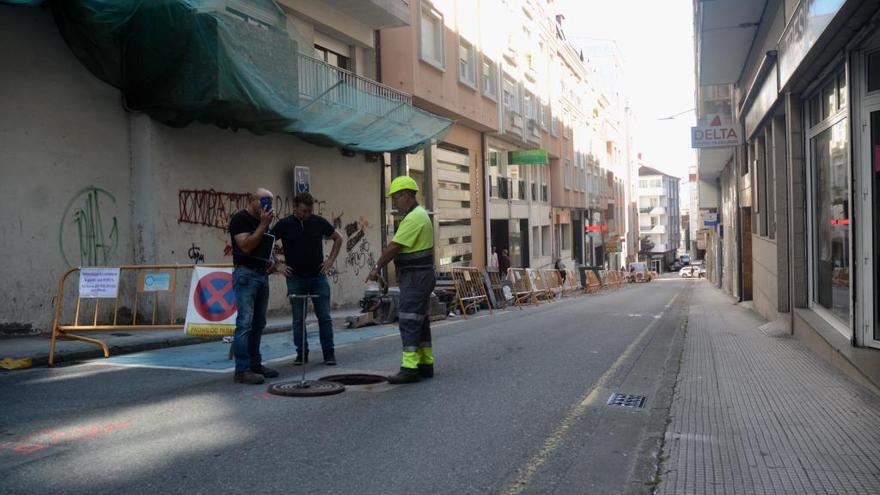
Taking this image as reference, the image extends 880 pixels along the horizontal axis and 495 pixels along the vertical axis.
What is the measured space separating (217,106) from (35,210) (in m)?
3.11

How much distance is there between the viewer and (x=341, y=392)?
21.9ft

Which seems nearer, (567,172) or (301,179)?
(301,179)

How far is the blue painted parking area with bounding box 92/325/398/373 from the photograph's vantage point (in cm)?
828

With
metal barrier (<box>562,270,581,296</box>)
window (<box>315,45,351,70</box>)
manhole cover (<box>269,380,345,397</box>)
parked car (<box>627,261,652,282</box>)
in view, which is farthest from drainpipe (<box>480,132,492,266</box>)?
parked car (<box>627,261,652,282</box>)

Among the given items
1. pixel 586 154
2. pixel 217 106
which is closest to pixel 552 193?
pixel 586 154

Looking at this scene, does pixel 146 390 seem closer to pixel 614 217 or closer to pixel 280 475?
pixel 280 475

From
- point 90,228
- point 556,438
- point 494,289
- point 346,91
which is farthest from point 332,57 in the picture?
point 556,438

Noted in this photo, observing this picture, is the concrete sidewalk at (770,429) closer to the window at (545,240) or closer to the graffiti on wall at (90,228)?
the graffiti on wall at (90,228)

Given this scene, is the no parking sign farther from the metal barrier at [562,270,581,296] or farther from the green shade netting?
the metal barrier at [562,270,581,296]

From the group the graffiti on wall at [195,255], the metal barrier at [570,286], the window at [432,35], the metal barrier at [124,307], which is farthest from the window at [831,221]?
the metal barrier at [570,286]

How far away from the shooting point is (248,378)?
705 centimetres

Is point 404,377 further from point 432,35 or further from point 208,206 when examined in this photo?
point 432,35

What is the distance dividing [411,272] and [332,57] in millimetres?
13013

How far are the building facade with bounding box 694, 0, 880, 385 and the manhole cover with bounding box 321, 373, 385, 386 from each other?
4374mm
